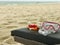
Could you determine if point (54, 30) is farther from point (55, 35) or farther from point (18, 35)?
point (18, 35)

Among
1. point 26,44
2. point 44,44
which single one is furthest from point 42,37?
point 26,44

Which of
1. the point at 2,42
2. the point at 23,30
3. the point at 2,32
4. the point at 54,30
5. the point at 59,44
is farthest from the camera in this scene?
the point at 2,32

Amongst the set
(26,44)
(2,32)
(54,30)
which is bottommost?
(2,32)

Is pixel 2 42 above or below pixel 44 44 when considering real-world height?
below

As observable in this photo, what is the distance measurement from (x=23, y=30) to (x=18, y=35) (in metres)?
0.07

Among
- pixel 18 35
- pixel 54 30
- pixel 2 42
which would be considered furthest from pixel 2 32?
pixel 54 30

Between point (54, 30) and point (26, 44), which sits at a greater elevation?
point (54, 30)

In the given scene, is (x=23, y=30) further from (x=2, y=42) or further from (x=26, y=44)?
(x=2, y=42)

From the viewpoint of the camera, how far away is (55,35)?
1935mm

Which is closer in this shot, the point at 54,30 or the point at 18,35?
the point at 54,30

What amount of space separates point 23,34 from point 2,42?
831 mm

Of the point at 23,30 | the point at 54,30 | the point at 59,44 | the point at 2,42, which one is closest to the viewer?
the point at 59,44

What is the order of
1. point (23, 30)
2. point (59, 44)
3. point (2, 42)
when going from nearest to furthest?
point (59, 44) < point (23, 30) < point (2, 42)

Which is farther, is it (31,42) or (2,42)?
(2,42)
